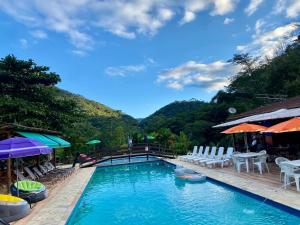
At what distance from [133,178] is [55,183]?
15.3 ft

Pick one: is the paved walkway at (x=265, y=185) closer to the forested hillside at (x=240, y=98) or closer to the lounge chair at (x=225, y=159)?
the lounge chair at (x=225, y=159)

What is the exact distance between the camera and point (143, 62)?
35.5 metres

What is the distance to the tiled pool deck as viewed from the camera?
25.2ft

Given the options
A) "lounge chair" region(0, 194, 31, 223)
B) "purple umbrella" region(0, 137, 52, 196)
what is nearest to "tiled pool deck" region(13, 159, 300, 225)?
"lounge chair" region(0, 194, 31, 223)

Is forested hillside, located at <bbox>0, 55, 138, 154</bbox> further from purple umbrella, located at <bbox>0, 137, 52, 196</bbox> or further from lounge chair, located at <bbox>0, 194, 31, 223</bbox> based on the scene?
lounge chair, located at <bbox>0, 194, 31, 223</bbox>

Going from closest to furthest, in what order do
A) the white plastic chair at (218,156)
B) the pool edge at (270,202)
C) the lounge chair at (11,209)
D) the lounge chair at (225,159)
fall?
1. the pool edge at (270,202)
2. the lounge chair at (11,209)
3. the lounge chair at (225,159)
4. the white plastic chair at (218,156)

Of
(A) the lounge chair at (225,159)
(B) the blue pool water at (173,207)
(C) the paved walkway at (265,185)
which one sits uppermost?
(A) the lounge chair at (225,159)

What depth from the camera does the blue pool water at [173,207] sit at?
7852mm

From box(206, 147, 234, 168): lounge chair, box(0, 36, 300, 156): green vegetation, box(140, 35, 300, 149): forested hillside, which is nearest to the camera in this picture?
box(206, 147, 234, 168): lounge chair

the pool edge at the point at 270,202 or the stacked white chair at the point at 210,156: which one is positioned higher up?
the stacked white chair at the point at 210,156

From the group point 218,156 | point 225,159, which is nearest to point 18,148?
point 225,159

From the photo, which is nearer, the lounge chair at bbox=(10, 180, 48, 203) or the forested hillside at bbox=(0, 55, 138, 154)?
the lounge chair at bbox=(10, 180, 48, 203)

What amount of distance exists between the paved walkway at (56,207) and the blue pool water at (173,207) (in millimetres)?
344

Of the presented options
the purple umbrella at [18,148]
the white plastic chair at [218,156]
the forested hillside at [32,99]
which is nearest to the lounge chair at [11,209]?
the purple umbrella at [18,148]
